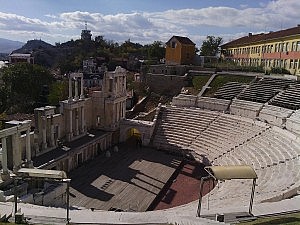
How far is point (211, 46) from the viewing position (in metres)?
75.2

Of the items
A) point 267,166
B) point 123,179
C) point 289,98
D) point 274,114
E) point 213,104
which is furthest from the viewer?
point 213,104

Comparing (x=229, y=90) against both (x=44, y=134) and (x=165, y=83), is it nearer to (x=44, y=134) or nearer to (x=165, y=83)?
(x=165, y=83)

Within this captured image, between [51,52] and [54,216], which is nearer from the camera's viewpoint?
[54,216]

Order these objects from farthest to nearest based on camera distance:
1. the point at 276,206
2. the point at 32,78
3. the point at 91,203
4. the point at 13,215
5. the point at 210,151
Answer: the point at 32,78 → the point at 210,151 → the point at 91,203 → the point at 276,206 → the point at 13,215

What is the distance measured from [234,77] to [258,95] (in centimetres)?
732

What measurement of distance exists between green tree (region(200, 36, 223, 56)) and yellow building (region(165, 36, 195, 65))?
60.9 ft

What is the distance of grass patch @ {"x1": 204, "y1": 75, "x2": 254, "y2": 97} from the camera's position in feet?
138

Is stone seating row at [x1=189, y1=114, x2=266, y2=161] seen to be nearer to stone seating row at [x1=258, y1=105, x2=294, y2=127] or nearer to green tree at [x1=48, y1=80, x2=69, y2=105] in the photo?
stone seating row at [x1=258, y1=105, x2=294, y2=127]

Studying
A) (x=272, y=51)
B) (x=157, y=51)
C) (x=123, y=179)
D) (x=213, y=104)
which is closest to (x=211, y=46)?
(x=157, y=51)

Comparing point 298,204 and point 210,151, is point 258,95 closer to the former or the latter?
point 210,151

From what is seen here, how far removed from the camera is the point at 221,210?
43.6ft

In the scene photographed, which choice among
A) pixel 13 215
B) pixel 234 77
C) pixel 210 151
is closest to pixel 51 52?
pixel 234 77

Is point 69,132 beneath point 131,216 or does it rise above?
beneath

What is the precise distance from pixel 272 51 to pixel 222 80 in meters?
11.2
